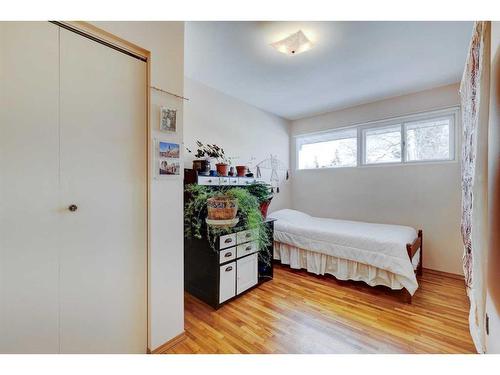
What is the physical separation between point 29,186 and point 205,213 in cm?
128

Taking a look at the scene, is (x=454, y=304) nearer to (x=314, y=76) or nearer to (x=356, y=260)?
(x=356, y=260)

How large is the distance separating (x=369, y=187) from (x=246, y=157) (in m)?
1.96

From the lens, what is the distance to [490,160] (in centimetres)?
92

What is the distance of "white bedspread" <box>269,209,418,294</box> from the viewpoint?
7.24 feet

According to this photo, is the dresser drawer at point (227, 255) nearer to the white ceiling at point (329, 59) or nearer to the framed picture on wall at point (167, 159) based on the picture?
the framed picture on wall at point (167, 159)

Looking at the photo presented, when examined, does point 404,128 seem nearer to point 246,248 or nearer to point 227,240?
point 246,248

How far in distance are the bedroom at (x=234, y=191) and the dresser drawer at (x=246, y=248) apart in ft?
0.10

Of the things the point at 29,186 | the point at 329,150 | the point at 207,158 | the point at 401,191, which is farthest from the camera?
the point at 329,150

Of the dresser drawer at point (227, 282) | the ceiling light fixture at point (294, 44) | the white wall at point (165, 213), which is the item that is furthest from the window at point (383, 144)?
the white wall at point (165, 213)

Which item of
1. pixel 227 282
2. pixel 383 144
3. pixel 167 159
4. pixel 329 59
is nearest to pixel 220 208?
pixel 167 159

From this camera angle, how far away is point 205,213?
2.16 meters

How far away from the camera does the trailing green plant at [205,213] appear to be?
6.82 ft

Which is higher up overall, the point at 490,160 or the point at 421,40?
the point at 421,40

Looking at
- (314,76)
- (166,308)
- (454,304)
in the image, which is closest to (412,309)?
(454,304)
